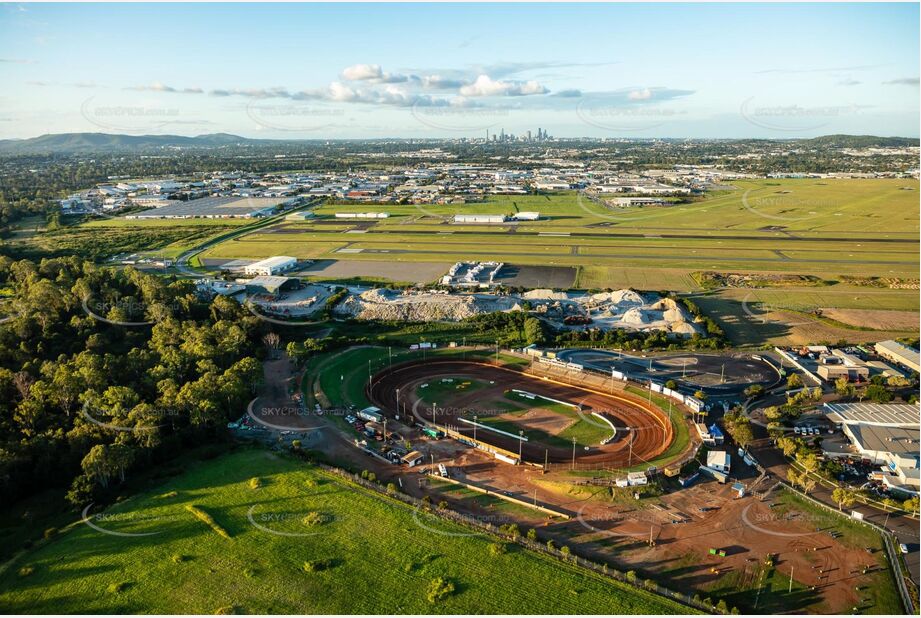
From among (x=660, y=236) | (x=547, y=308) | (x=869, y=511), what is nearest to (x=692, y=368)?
(x=547, y=308)

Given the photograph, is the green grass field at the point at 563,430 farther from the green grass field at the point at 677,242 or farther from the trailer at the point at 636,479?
the green grass field at the point at 677,242

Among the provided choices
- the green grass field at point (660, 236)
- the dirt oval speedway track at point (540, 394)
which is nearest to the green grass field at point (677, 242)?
the green grass field at point (660, 236)

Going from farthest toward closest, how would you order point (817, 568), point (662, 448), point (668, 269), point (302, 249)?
point (302, 249) → point (668, 269) → point (662, 448) → point (817, 568)

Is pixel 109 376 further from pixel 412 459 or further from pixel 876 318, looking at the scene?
pixel 876 318

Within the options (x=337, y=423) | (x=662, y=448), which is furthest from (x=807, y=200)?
(x=337, y=423)

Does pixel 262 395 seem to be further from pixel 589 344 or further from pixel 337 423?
pixel 589 344

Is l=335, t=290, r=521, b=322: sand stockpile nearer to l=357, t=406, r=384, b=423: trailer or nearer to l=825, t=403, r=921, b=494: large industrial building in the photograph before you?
l=357, t=406, r=384, b=423: trailer

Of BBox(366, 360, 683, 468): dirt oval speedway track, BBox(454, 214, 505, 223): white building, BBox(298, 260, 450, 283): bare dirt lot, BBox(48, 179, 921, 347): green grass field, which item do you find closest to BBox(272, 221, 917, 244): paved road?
Answer: BBox(48, 179, 921, 347): green grass field
